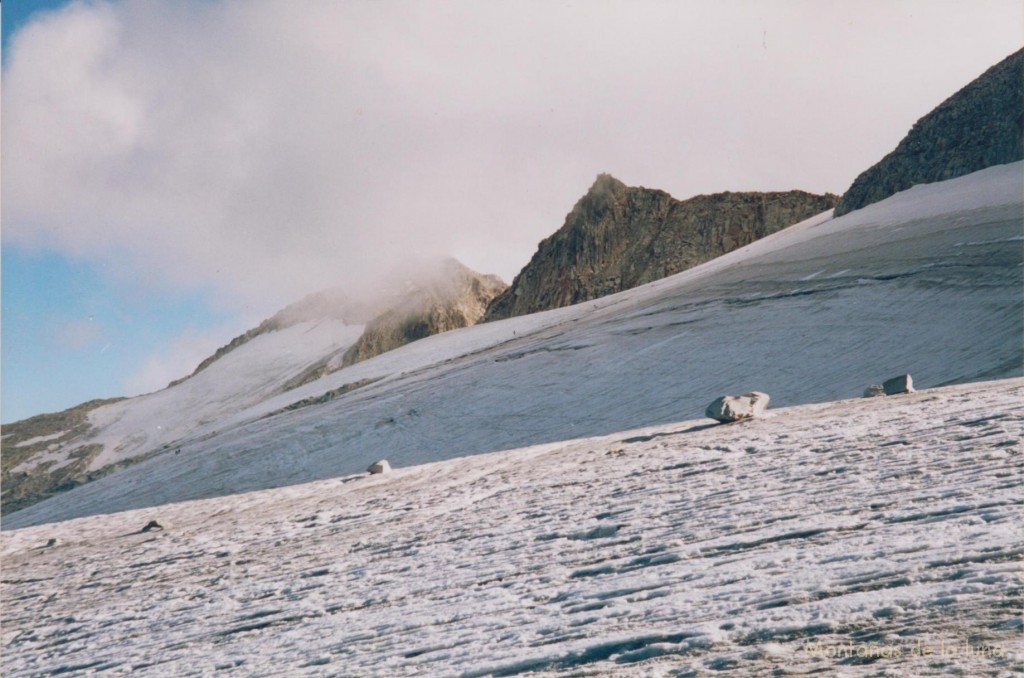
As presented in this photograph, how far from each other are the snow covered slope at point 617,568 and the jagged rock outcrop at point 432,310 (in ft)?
181

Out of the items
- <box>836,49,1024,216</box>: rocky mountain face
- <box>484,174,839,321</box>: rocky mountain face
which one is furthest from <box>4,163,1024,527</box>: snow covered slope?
<box>484,174,839,321</box>: rocky mountain face

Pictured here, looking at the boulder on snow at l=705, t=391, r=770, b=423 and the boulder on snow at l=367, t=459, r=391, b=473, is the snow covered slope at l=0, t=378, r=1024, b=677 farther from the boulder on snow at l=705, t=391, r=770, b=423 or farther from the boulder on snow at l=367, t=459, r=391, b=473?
the boulder on snow at l=367, t=459, r=391, b=473

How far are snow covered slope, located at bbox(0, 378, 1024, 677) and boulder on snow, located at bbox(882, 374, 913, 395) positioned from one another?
65cm

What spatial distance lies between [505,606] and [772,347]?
41.4 feet

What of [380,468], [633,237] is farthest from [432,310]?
[380,468]

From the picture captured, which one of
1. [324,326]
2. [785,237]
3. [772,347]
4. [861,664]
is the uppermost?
[324,326]

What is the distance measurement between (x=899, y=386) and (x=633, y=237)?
180 feet

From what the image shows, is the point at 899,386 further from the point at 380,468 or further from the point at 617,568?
the point at 380,468

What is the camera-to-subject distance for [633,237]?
217 feet

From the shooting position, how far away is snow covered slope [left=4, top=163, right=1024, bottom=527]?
1578 centimetres

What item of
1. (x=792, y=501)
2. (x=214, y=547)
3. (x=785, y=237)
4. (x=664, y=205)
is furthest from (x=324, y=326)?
(x=792, y=501)

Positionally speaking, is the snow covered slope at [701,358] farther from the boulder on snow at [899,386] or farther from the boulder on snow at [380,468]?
the boulder on snow at [380,468]

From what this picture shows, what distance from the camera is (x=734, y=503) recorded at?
25.6 ft

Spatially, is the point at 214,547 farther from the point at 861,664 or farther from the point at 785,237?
the point at 785,237
